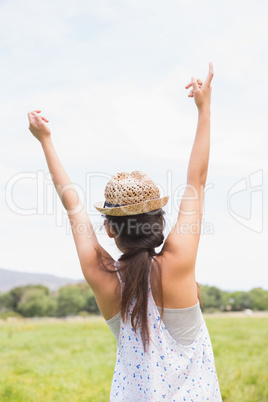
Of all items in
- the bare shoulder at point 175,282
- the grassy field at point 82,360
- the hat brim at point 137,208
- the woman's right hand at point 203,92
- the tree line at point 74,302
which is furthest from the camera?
the tree line at point 74,302

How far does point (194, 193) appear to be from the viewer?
229cm

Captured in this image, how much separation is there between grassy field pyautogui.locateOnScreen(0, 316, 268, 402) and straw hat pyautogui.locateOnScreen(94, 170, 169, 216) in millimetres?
4329

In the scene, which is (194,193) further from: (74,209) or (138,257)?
(74,209)

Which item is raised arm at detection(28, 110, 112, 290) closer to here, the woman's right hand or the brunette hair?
the brunette hair

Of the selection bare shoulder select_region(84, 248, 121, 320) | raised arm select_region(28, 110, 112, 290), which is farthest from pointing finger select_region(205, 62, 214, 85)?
bare shoulder select_region(84, 248, 121, 320)

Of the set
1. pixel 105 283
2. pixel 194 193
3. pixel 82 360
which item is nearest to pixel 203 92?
pixel 194 193

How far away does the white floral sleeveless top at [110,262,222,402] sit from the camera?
224 centimetres

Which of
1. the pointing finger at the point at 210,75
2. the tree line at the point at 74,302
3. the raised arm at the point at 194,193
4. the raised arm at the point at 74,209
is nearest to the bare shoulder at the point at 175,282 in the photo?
the raised arm at the point at 194,193

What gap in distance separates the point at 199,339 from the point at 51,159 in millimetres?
1351

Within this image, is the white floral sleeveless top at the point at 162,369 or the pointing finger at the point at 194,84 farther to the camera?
the pointing finger at the point at 194,84

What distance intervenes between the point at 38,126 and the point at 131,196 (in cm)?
76

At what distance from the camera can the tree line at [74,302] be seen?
42.3ft

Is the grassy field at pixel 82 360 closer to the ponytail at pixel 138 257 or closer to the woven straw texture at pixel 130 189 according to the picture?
the ponytail at pixel 138 257

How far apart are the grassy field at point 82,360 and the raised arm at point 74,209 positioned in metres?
4.18
